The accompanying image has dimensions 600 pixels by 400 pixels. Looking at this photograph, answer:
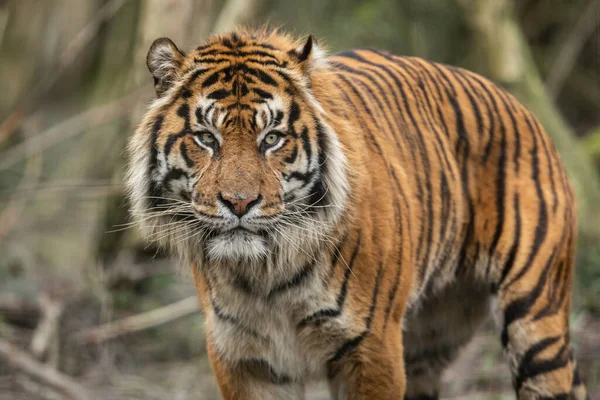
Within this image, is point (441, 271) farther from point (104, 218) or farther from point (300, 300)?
point (104, 218)

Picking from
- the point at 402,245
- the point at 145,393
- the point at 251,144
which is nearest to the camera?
the point at 251,144

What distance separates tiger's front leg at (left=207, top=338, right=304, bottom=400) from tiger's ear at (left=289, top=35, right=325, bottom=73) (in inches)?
46.6

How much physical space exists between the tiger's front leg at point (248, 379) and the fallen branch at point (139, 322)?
2873mm

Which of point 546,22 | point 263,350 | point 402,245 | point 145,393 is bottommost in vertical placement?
point 145,393

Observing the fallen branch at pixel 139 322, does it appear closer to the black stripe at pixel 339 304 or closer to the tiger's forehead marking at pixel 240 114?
the black stripe at pixel 339 304

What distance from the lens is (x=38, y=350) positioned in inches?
233

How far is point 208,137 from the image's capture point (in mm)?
3256

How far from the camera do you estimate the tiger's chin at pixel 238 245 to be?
3246 millimetres

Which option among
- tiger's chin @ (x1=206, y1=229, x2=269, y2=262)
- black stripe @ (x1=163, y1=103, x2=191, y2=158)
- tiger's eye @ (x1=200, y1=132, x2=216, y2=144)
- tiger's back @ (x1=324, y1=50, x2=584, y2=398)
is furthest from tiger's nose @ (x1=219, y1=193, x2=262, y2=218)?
tiger's back @ (x1=324, y1=50, x2=584, y2=398)

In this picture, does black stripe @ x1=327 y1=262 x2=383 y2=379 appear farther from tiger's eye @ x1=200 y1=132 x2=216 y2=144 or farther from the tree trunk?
the tree trunk

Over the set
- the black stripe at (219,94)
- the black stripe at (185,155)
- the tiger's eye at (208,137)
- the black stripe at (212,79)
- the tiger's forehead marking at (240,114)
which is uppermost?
the black stripe at (212,79)

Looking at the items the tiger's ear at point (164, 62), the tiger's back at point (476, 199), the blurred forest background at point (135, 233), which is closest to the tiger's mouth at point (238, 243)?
the tiger's ear at point (164, 62)

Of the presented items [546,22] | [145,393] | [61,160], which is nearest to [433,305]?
[145,393]

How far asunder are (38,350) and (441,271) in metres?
3.05
